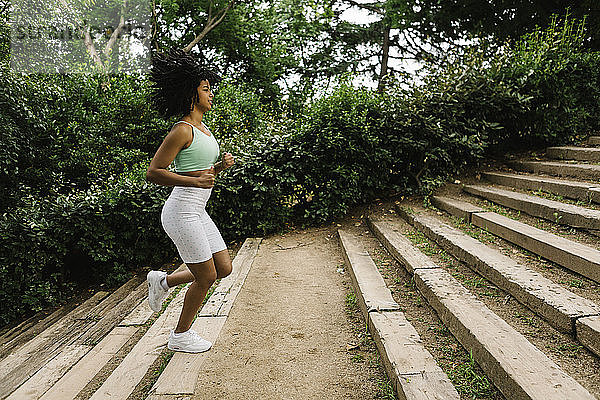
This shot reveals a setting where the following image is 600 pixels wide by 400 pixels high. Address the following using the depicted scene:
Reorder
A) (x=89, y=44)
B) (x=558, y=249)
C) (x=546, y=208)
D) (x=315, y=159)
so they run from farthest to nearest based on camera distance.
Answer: (x=89, y=44) → (x=315, y=159) → (x=546, y=208) → (x=558, y=249)

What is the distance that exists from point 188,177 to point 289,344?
54.8 inches

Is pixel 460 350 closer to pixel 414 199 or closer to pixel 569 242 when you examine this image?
pixel 569 242

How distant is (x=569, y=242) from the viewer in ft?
11.4

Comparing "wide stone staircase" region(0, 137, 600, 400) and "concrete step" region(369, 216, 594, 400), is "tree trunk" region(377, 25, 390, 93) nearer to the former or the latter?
"wide stone staircase" region(0, 137, 600, 400)

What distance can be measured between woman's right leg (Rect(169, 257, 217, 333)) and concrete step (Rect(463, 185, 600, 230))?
3.17m

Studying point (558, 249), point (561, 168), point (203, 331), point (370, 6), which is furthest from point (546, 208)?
point (370, 6)

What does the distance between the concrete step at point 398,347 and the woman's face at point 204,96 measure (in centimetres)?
186

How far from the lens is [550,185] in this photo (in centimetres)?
513

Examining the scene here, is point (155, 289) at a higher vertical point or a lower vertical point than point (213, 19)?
lower

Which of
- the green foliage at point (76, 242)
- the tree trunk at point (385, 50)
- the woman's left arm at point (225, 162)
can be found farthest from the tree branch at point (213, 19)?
the woman's left arm at point (225, 162)

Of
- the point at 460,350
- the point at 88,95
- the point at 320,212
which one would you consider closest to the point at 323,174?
the point at 320,212

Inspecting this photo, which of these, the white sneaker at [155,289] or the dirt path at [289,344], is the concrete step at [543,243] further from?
the white sneaker at [155,289]

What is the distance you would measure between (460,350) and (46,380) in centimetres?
269

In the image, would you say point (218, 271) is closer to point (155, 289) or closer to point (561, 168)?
point (155, 289)
